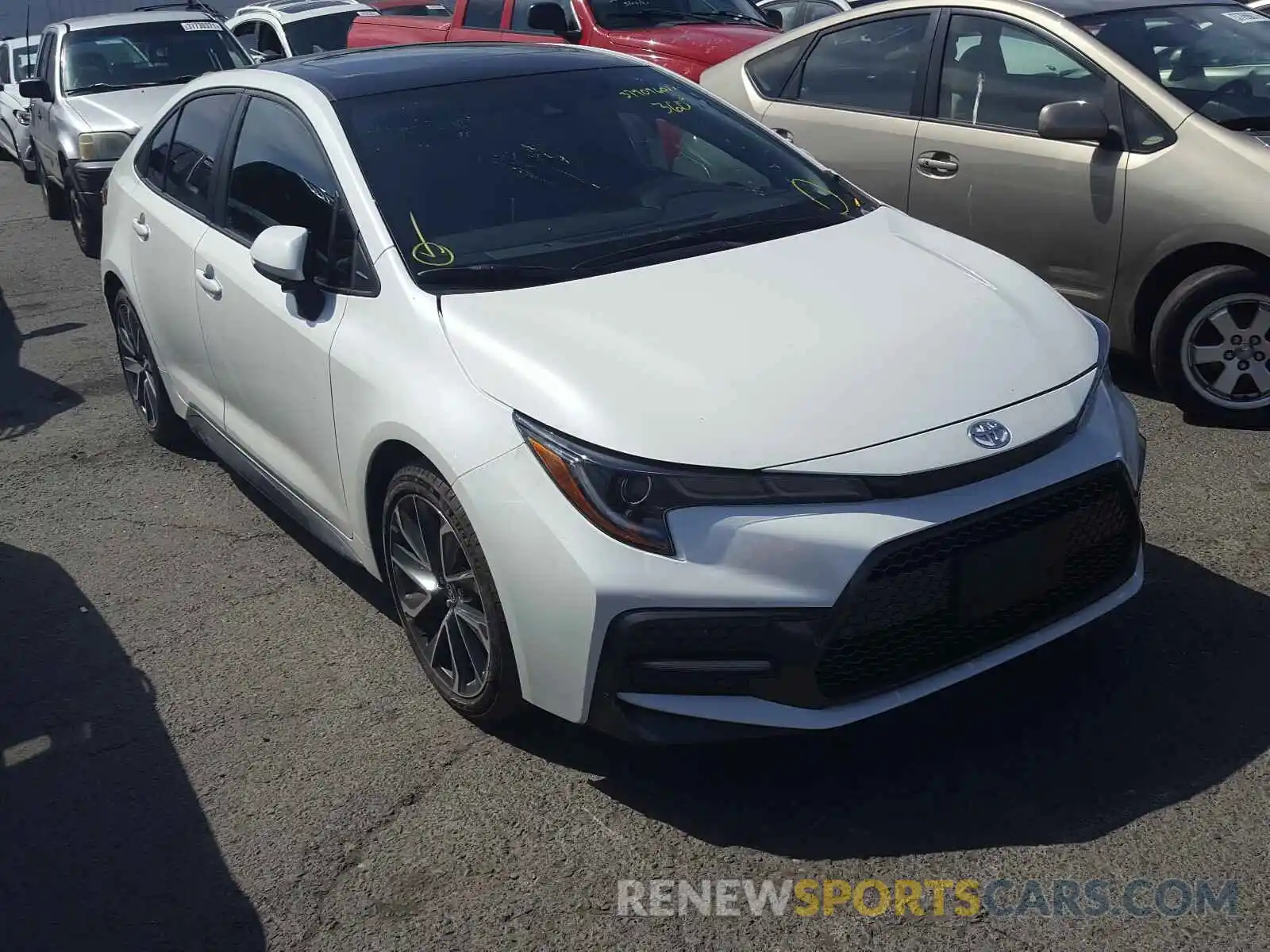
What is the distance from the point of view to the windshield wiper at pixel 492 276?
3.72m

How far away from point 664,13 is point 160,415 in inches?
242

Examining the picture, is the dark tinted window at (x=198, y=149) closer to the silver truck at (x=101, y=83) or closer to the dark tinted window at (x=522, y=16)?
the silver truck at (x=101, y=83)

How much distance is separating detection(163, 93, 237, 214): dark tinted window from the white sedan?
159mm

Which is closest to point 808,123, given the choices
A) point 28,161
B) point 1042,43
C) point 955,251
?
point 1042,43

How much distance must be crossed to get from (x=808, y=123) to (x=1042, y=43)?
1273 millimetres

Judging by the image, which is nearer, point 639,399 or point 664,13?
point 639,399

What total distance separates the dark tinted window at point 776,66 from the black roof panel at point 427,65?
2.28 m

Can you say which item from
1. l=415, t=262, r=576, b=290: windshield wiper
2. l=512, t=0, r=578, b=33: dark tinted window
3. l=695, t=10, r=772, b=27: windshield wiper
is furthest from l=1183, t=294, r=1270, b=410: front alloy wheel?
l=512, t=0, r=578, b=33: dark tinted window

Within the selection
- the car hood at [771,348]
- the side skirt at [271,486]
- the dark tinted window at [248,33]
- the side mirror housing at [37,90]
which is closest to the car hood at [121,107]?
the side mirror housing at [37,90]

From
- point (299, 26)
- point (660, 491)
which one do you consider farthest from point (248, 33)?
point (660, 491)

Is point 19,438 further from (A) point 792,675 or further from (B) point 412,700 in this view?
(A) point 792,675

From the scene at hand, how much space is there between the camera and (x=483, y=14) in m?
11.4

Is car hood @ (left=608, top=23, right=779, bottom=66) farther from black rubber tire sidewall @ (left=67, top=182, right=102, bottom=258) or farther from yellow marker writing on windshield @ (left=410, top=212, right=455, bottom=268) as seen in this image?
yellow marker writing on windshield @ (left=410, top=212, right=455, bottom=268)

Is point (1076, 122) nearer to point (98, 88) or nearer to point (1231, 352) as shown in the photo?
point (1231, 352)
